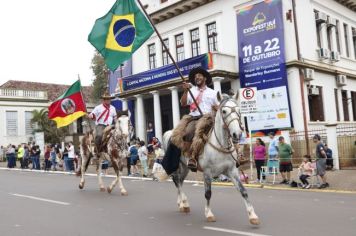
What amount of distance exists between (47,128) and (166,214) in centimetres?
4122

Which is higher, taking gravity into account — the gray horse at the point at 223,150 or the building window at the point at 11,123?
the building window at the point at 11,123

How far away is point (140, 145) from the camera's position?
21453 millimetres

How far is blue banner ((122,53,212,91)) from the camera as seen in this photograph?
25.8 m

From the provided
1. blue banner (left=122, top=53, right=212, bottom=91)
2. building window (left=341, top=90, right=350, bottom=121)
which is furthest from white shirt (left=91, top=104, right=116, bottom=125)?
building window (left=341, top=90, right=350, bottom=121)

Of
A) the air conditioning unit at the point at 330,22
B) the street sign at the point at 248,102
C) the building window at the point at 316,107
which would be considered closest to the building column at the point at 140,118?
the building window at the point at 316,107

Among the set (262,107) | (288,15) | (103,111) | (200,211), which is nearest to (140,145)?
(262,107)

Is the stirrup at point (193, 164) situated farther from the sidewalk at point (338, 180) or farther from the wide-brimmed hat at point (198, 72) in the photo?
the sidewalk at point (338, 180)

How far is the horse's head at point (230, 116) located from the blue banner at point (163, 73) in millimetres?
18113

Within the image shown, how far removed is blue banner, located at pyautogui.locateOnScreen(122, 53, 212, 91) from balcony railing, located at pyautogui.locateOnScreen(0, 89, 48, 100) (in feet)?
71.2

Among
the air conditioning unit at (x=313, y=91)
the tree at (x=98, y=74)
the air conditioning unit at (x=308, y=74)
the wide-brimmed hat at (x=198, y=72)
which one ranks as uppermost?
the tree at (x=98, y=74)

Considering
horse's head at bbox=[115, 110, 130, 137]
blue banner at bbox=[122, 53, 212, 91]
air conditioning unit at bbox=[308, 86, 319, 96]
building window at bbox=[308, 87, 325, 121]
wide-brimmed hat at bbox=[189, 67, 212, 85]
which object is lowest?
horse's head at bbox=[115, 110, 130, 137]

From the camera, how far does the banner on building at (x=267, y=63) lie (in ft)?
77.4

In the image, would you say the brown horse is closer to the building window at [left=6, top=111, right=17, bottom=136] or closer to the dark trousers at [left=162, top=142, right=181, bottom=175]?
the dark trousers at [left=162, top=142, right=181, bottom=175]

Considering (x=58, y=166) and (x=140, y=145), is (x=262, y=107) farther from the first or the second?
(x=58, y=166)
